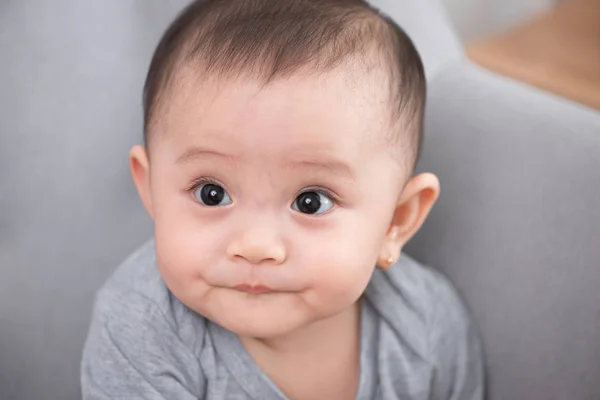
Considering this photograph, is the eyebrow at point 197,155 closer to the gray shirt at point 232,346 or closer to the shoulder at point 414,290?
the gray shirt at point 232,346

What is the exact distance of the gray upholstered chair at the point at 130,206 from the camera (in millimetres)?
908

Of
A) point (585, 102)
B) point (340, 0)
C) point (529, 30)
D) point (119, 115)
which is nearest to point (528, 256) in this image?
point (340, 0)

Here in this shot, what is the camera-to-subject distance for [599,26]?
1978 millimetres

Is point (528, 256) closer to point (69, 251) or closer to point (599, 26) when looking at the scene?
point (69, 251)

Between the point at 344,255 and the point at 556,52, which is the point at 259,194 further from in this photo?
the point at 556,52

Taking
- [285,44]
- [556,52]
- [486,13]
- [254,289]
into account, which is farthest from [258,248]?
[486,13]

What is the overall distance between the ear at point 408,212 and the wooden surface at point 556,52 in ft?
3.06

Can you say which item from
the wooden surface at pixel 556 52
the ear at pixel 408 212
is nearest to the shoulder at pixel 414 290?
the ear at pixel 408 212

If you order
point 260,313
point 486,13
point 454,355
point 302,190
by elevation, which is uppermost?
point 302,190

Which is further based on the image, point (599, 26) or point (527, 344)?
point (599, 26)

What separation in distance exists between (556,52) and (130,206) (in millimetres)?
1303

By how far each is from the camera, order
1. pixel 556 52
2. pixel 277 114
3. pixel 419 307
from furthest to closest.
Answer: pixel 556 52 → pixel 419 307 → pixel 277 114

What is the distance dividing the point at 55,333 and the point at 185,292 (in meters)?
0.26

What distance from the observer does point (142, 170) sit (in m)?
0.85
